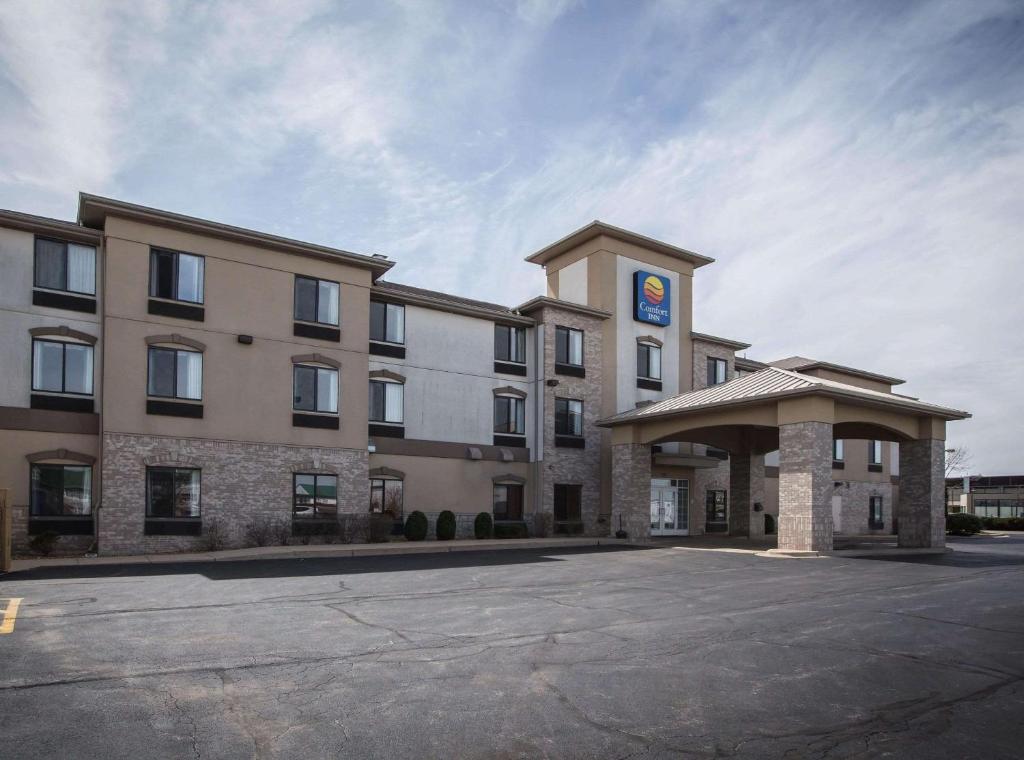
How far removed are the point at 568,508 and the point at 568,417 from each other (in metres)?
3.75

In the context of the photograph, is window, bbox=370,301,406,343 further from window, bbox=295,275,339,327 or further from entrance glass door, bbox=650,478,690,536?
entrance glass door, bbox=650,478,690,536

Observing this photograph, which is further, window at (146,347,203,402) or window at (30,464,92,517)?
window at (146,347,203,402)

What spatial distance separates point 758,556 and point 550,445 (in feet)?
35.6

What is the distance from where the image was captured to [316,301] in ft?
85.7

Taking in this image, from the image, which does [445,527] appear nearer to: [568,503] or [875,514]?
[568,503]

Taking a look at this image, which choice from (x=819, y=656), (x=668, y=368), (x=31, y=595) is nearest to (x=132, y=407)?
(x=31, y=595)

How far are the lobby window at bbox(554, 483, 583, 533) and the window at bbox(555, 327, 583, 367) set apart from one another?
5140mm

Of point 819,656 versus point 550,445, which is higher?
point 550,445

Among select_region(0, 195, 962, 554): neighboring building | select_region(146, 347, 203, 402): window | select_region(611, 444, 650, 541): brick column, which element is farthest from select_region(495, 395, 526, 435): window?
select_region(146, 347, 203, 402): window

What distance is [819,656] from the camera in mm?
9016

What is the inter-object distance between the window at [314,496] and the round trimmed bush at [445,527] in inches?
159

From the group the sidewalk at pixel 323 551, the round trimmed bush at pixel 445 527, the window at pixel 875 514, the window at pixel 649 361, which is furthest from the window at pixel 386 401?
the window at pixel 875 514

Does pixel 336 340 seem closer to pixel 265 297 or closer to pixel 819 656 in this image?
pixel 265 297

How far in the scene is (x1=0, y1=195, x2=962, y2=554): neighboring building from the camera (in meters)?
22.1
